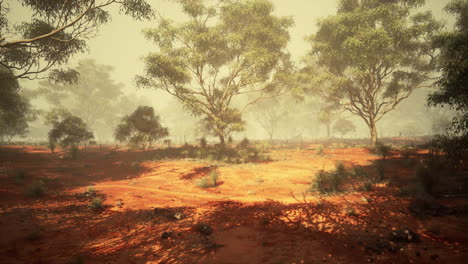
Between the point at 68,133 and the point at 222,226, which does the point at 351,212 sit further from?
the point at 68,133

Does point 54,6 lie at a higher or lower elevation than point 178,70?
higher

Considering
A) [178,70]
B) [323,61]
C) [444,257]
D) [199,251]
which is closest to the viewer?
[444,257]

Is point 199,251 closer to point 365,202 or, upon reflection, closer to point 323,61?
point 365,202

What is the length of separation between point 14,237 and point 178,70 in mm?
15109

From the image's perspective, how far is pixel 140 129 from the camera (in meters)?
22.7

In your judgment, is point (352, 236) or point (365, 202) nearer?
point (352, 236)

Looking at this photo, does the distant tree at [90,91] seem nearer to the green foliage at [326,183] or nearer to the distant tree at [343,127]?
the green foliage at [326,183]

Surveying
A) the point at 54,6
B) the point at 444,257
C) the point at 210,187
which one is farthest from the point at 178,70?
the point at 444,257

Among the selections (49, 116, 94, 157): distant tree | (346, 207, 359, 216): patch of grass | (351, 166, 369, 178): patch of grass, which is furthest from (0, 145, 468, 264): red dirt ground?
(49, 116, 94, 157): distant tree

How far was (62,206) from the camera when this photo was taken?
8.24 metres

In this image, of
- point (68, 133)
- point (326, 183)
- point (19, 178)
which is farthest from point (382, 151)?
point (68, 133)

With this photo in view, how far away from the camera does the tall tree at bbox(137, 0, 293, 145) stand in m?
18.5

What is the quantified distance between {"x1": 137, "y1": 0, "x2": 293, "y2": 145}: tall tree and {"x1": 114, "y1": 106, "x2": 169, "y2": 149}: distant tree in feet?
15.5

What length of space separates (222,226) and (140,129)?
1923 centimetres
